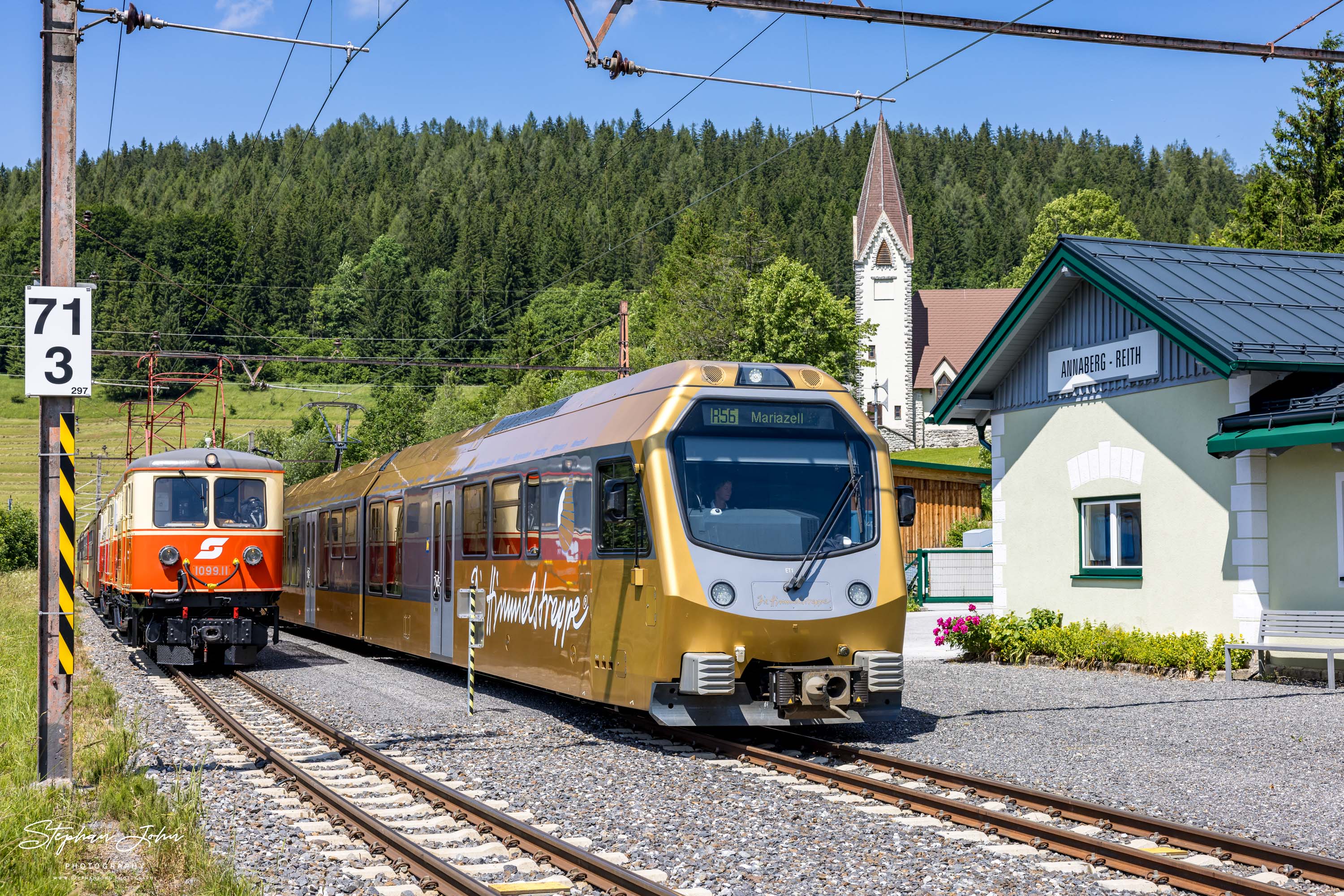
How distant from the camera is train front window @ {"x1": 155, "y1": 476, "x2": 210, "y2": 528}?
19.1 m

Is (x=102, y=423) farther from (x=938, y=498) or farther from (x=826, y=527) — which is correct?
(x=826, y=527)

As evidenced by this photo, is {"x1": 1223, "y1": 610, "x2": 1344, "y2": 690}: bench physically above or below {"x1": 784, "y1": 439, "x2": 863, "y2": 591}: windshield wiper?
below

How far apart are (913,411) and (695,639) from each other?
82031 millimetres

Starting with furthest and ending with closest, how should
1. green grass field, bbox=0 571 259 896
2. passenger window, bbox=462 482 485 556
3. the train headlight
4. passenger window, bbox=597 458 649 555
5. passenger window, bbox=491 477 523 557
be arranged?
passenger window, bbox=462 482 485 556 → passenger window, bbox=491 477 523 557 → passenger window, bbox=597 458 649 555 → the train headlight → green grass field, bbox=0 571 259 896

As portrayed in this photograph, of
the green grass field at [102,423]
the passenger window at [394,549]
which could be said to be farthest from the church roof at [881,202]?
the passenger window at [394,549]

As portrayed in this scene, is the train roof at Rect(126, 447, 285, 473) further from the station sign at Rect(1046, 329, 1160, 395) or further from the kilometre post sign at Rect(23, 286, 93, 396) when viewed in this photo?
the station sign at Rect(1046, 329, 1160, 395)

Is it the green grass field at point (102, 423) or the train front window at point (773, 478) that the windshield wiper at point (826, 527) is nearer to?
the train front window at point (773, 478)

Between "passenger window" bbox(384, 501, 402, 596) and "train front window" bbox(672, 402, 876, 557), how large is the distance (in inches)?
361

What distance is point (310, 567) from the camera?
2652 cm

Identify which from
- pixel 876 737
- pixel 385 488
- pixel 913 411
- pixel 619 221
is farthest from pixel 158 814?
pixel 619 221

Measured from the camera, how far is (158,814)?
26.4ft

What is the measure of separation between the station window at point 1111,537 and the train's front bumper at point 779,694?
8526mm

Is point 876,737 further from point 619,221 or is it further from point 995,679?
point 619,221

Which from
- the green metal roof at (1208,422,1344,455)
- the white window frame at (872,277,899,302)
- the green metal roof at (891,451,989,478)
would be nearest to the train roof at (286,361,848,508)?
the green metal roof at (1208,422,1344,455)
